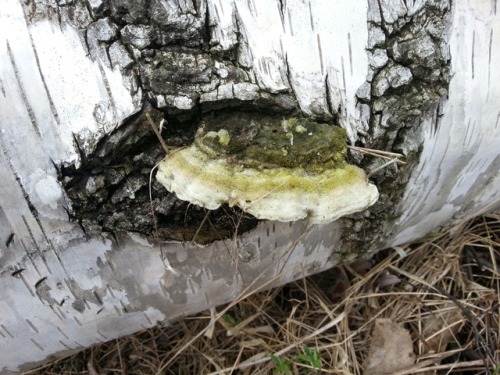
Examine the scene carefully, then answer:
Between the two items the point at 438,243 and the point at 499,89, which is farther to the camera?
the point at 438,243

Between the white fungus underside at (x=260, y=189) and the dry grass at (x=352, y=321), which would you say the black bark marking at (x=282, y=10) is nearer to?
the white fungus underside at (x=260, y=189)

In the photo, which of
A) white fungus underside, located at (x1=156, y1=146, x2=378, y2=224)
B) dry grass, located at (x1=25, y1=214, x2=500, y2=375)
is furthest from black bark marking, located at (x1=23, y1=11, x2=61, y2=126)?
dry grass, located at (x1=25, y1=214, x2=500, y2=375)

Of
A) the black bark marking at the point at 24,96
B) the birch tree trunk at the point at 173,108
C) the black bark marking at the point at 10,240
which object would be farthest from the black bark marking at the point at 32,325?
the black bark marking at the point at 24,96

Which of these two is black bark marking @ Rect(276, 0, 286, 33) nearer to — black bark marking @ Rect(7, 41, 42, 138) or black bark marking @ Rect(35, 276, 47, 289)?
black bark marking @ Rect(7, 41, 42, 138)

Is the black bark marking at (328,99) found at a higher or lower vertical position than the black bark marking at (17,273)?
higher

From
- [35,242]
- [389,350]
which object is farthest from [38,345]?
[389,350]

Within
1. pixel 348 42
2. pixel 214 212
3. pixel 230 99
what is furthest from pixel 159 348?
pixel 348 42

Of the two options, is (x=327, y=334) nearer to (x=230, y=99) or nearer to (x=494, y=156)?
(x=494, y=156)
